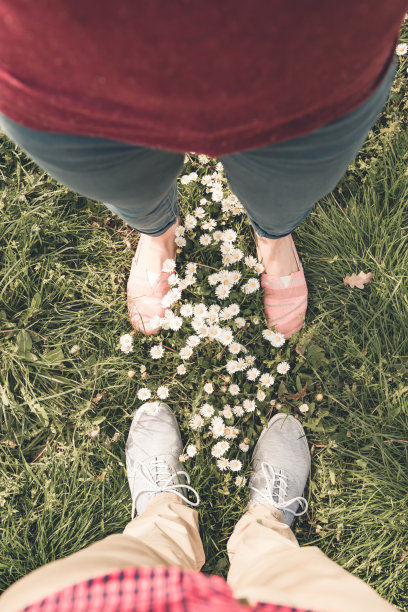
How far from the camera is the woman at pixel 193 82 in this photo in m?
0.44

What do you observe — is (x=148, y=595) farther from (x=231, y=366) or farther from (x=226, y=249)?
(x=226, y=249)

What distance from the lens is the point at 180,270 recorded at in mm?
1650

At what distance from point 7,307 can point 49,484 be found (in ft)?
2.18

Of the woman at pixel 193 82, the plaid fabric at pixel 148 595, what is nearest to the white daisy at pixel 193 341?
the woman at pixel 193 82

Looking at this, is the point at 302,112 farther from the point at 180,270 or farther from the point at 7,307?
the point at 7,307

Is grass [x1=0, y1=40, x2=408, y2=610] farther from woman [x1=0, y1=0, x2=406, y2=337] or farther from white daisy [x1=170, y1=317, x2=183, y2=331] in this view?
woman [x1=0, y1=0, x2=406, y2=337]

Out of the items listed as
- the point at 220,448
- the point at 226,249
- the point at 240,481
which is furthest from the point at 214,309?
the point at 240,481

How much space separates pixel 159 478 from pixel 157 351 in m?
0.44

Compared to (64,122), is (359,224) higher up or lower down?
lower down

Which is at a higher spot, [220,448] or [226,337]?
[226,337]

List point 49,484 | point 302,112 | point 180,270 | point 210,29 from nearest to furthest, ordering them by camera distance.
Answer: point 210,29 < point 302,112 < point 49,484 < point 180,270

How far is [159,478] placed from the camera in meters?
1.52

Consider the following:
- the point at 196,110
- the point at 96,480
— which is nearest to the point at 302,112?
the point at 196,110

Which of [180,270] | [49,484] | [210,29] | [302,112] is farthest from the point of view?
[180,270]
